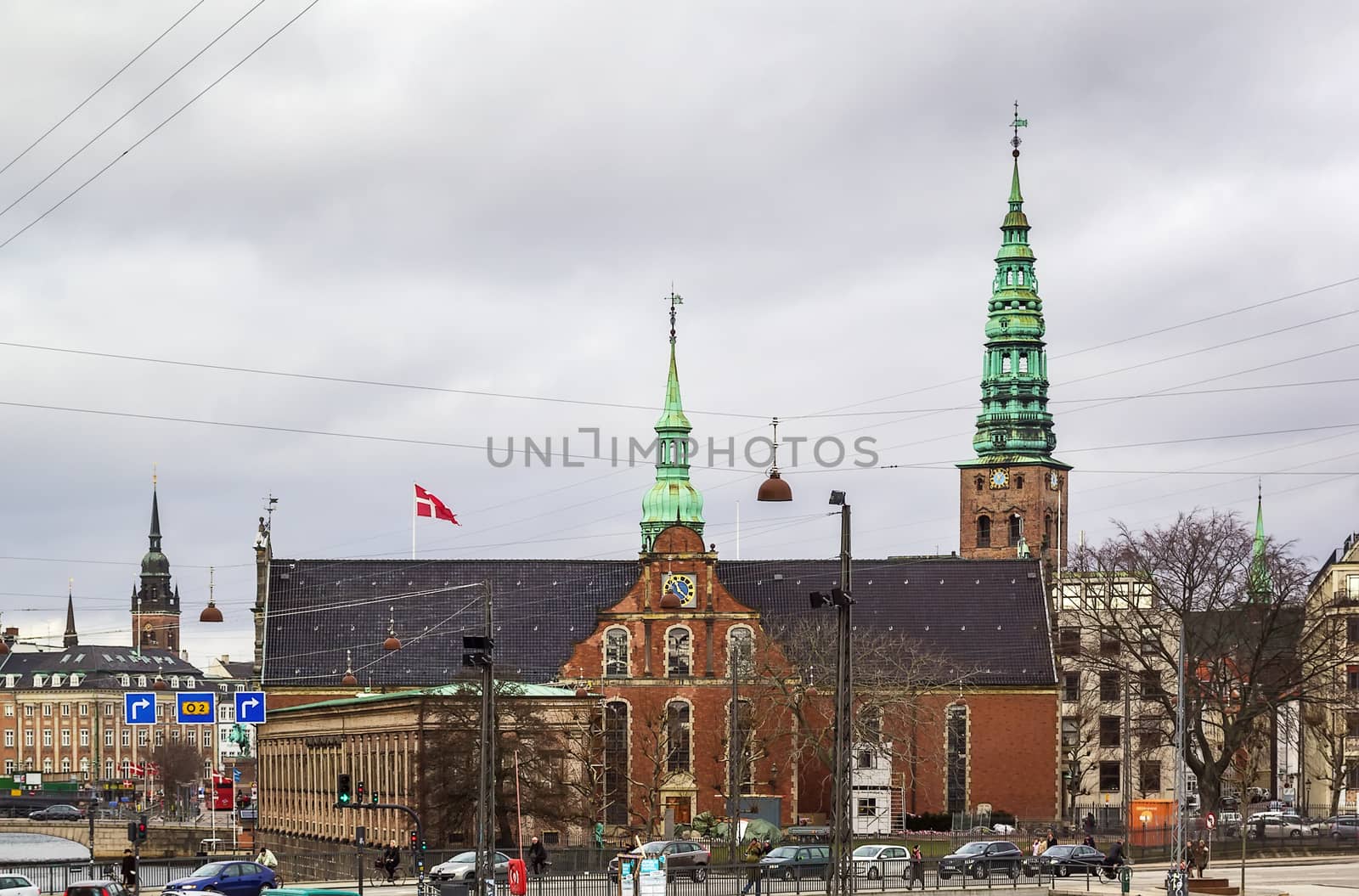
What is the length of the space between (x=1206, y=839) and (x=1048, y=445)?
97.0 metres

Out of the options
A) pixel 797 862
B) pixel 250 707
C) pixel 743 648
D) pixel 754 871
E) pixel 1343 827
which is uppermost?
pixel 250 707

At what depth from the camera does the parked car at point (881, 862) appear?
226 feet

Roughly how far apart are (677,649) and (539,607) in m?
8.69

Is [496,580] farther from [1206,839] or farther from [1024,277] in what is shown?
[1024,277]

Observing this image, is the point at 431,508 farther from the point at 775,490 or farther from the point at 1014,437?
the point at 1014,437

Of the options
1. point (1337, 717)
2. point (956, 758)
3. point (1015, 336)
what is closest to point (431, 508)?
point (956, 758)

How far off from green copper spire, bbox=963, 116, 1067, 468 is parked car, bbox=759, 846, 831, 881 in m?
100

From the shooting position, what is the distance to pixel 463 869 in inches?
2702

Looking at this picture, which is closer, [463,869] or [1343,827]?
[463,869]

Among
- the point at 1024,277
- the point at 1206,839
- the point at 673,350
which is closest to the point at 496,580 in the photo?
the point at 673,350

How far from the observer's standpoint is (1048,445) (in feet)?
576

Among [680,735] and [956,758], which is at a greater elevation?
[680,735]

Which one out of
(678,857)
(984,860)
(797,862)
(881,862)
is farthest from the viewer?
(678,857)

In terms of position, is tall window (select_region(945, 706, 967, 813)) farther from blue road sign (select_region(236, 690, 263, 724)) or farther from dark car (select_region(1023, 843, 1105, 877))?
blue road sign (select_region(236, 690, 263, 724))
